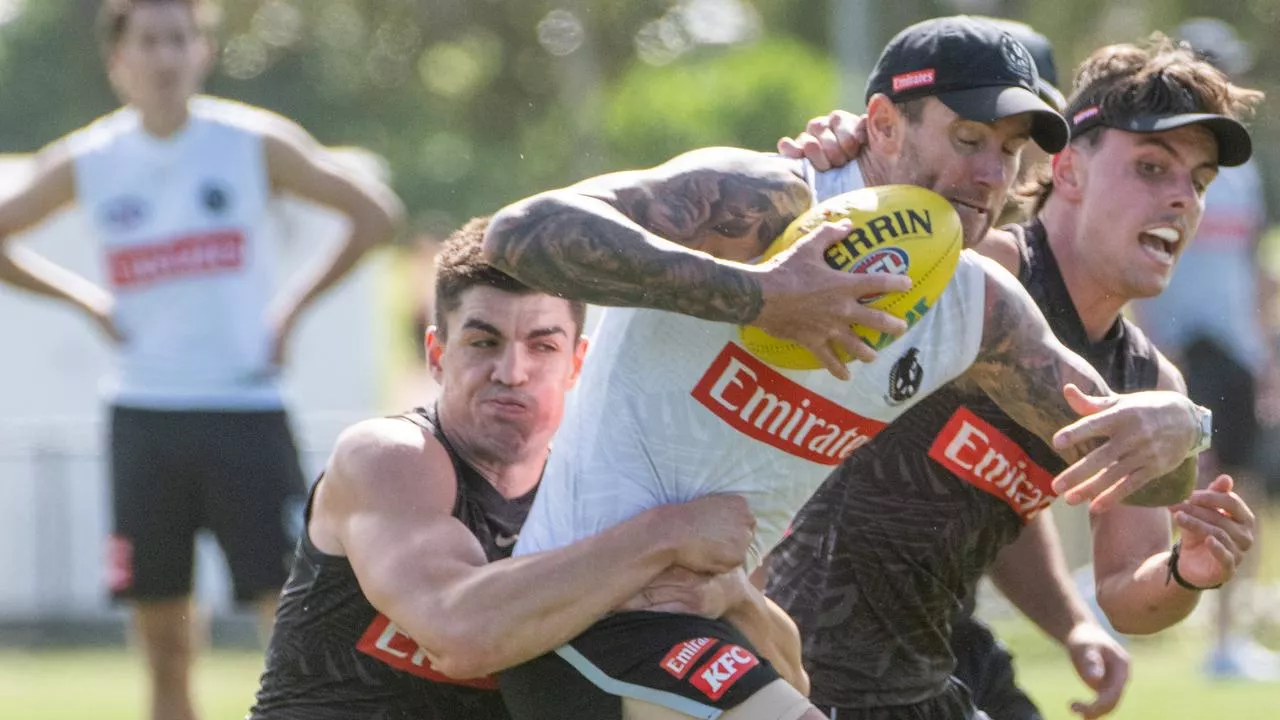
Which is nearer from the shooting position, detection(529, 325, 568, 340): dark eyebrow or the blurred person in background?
detection(529, 325, 568, 340): dark eyebrow

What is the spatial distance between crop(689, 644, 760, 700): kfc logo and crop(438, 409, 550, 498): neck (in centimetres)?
73

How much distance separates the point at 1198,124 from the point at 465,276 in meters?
1.71

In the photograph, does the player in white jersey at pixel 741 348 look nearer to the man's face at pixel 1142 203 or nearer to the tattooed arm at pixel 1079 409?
the tattooed arm at pixel 1079 409

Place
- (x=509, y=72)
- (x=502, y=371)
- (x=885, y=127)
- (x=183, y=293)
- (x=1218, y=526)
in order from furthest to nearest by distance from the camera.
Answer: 1. (x=509, y=72)
2. (x=183, y=293)
3. (x=1218, y=526)
4. (x=502, y=371)
5. (x=885, y=127)

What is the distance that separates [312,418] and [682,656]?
9.09 meters

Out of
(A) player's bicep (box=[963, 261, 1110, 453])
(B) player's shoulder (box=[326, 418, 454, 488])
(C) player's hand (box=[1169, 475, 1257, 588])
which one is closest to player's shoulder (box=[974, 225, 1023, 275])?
(A) player's bicep (box=[963, 261, 1110, 453])

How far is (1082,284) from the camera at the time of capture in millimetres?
4711

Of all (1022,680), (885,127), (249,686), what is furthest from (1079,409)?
(249,686)

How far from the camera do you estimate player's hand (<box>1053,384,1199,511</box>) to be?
3.75m

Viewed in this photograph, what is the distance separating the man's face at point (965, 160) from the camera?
3822 millimetres

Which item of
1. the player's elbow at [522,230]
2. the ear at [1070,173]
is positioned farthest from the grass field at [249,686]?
the player's elbow at [522,230]

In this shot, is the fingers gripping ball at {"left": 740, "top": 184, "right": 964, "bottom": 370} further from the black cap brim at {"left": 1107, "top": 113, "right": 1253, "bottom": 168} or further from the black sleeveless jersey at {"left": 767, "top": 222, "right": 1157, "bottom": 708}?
the black cap brim at {"left": 1107, "top": 113, "right": 1253, "bottom": 168}

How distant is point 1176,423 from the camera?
383 cm

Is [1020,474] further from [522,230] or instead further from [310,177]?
[310,177]
